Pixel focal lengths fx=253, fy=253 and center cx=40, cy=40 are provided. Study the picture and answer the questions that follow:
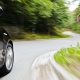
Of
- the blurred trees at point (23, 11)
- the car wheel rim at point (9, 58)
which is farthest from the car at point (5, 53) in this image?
the blurred trees at point (23, 11)

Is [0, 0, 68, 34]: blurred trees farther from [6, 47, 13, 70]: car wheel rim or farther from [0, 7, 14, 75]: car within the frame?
[0, 7, 14, 75]: car

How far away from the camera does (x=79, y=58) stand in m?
7.64

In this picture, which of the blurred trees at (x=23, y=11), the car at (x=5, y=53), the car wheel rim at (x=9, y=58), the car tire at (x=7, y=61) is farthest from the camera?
the blurred trees at (x=23, y=11)

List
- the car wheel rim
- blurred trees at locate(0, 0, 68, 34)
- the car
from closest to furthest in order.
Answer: the car, the car wheel rim, blurred trees at locate(0, 0, 68, 34)

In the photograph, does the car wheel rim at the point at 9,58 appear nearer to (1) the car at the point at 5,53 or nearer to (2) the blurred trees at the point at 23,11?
(1) the car at the point at 5,53

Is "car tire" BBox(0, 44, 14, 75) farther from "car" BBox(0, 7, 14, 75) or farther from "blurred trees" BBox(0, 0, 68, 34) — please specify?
"blurred trees" BBox(0, 0, 68, 34)

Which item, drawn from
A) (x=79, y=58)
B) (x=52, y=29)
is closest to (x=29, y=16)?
(x=52, y=29)

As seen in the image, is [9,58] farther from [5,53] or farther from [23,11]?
[23,11]

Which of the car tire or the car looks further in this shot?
the car tire

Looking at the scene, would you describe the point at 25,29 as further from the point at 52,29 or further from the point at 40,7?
the point at 52,29

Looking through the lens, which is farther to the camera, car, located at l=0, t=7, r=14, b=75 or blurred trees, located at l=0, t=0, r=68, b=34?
blurred trees, located at l=0, t=0, r=68, b=34

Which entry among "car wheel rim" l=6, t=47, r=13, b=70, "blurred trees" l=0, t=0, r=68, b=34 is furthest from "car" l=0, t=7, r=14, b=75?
"blurred trees" l=0, t=0, r=68, b=34

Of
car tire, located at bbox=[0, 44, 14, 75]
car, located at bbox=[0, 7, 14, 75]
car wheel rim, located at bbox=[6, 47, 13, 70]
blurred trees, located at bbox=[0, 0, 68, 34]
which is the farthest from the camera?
blurred trees, located at bbox=[0, 0, 68, 34]

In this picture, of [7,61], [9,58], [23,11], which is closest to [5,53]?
[7,61]
